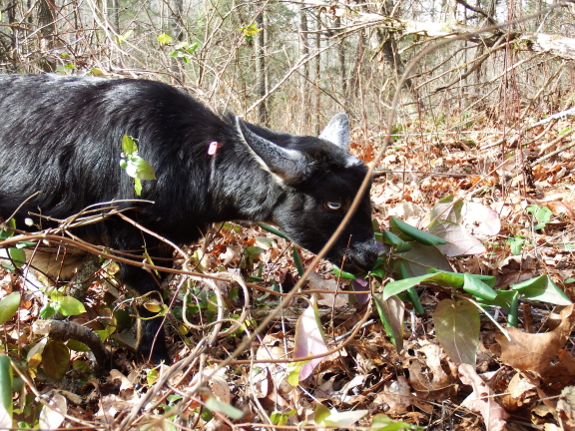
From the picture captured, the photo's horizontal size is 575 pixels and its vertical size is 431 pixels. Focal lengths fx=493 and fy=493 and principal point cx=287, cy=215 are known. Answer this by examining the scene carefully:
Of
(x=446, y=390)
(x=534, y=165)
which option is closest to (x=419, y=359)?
(x=446, y=390)

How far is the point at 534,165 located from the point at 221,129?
3923mm

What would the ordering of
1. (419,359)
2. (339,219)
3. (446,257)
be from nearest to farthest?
(419,359) → (446,257) → (339,219)

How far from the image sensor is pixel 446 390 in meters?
2.75

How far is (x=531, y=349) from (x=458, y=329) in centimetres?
37

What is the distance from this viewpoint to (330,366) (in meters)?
3.09

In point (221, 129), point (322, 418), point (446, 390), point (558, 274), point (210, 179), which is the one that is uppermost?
point (221, 129)

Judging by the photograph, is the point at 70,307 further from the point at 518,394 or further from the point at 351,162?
the point at 518,394

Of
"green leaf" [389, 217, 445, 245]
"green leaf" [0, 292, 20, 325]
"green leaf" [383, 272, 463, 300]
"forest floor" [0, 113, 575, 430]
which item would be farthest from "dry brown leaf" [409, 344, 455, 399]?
"green leaf" [0, 292, 20, 325]

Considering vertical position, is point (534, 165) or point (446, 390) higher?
point (534, 165)

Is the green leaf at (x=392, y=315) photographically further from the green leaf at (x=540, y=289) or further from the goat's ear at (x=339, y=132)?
the goat's ear at (x=339, y=132)

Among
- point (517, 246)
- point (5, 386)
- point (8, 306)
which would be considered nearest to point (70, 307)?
point (8, 306)

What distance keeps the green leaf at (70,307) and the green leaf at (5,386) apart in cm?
59

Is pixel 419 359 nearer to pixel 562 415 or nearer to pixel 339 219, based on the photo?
pixel 562 415

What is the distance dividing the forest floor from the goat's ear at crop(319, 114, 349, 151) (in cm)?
96
